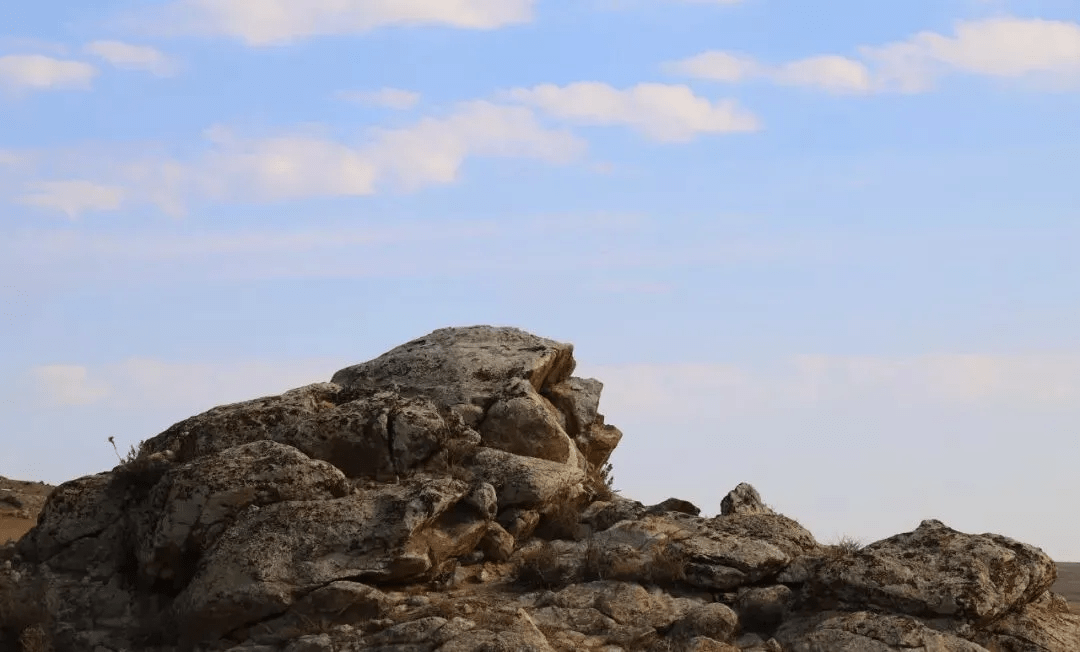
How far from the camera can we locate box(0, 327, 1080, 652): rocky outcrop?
15562 millimetres

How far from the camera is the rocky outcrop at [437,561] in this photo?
15.6m


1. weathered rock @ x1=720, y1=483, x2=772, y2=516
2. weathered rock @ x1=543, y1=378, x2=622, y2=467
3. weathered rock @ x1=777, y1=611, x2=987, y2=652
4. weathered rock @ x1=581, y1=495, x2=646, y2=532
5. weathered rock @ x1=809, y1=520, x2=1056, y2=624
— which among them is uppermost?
weathered rock @ x1=543, y1=378, x2=622, y2=467

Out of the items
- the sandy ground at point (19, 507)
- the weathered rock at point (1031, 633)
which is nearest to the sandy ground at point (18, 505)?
the sandy ground at point (19, 507)

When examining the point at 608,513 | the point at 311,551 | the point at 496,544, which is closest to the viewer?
the point at 311,551

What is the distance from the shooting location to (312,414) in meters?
18.9

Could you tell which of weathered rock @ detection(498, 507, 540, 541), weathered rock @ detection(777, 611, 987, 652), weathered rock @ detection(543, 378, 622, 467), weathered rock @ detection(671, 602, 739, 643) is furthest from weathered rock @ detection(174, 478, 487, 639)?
weathered rock @ detection(543, 378, 622, 467)

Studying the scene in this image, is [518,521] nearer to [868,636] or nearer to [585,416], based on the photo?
[585,416]

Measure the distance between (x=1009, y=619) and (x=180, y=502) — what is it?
10900mm

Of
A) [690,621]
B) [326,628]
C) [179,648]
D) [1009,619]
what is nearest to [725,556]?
[690,621]

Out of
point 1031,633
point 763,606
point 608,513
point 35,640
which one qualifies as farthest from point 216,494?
point 1031,633

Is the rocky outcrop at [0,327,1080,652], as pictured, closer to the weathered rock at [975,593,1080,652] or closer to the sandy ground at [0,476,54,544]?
the weathered rock at [975,593,1080,652]

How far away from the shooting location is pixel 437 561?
655 inches

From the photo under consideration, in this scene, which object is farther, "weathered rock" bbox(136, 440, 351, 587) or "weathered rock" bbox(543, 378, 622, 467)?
"weathered rock" bbox(543, 378, 622, 467)

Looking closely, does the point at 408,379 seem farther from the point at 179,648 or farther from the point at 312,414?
the point at 179,648
